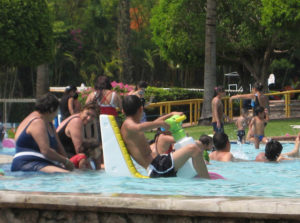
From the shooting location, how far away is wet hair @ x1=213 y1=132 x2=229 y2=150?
36.7 feet

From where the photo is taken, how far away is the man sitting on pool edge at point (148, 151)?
8203 mm

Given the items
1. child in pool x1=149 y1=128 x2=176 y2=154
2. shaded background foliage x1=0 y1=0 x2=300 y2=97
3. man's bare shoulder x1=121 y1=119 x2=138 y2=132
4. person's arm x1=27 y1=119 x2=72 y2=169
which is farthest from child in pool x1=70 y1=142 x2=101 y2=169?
shaded background foliage x1=0 y1=0 x2=300 y2=97

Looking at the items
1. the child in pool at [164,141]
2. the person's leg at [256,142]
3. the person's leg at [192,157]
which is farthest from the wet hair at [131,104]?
the person's leg at [256,142]

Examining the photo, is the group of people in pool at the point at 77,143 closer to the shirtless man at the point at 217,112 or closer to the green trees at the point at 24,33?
the shirtless man at the point at 217,112

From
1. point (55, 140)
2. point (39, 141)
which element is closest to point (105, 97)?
point (55, 140)

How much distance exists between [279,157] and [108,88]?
129 inches

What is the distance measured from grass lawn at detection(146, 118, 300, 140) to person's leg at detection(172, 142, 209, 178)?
35.1 feet

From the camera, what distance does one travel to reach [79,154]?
9.19 m

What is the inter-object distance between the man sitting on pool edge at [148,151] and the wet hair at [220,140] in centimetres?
282

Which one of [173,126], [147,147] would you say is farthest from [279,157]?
[147,147]

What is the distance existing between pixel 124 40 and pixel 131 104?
21.4m

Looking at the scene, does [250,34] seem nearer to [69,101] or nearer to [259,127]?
[259,127]

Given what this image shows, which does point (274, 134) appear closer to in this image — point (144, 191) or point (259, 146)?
point (259, 146)

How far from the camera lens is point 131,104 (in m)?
8.38
